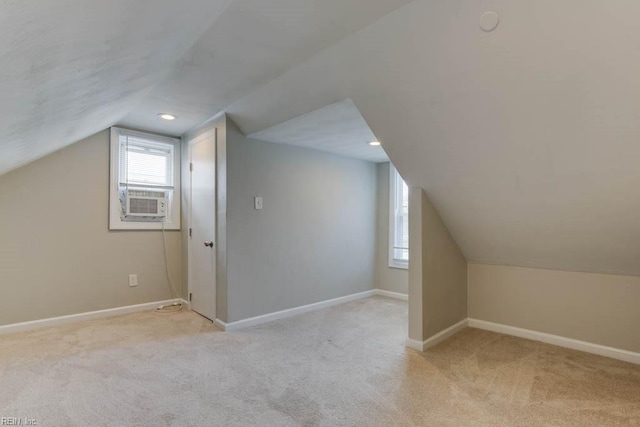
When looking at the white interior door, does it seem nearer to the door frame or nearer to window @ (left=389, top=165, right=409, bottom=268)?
the door frame

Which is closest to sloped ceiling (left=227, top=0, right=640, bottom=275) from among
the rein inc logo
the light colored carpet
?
the light colored carpet

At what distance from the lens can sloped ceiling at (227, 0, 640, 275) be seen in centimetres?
145

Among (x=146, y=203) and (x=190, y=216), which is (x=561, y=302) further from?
(x=146, y=203)

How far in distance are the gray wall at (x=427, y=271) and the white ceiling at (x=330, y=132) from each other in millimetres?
829

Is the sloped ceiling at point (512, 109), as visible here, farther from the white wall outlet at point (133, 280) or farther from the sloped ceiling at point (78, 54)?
the white wall outlet at point (133, 280)

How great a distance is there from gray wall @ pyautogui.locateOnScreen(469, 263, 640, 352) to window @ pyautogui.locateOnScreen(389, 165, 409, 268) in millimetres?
1213

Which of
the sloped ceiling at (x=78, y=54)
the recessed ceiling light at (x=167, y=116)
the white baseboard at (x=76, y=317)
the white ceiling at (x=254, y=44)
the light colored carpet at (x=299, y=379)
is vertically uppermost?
the white ceiling at (x=254, y=44)

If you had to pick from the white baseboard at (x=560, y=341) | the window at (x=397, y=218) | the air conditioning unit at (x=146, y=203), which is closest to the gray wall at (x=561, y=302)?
the white baseboard at (x=560, y=341)

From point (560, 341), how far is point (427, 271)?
132 centimetres

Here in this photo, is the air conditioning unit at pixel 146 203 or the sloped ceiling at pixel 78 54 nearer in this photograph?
the sloped ceiling at pixel 78 54

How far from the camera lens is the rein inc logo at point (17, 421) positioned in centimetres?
168

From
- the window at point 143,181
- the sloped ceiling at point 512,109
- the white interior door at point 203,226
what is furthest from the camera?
the window at point 143,181

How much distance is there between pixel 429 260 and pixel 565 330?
4.38 feet

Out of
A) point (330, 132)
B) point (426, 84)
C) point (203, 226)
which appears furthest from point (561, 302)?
point (203, 226)
